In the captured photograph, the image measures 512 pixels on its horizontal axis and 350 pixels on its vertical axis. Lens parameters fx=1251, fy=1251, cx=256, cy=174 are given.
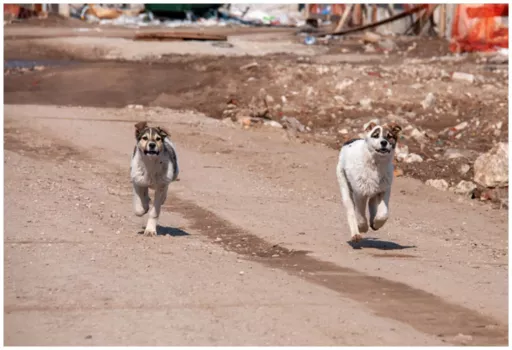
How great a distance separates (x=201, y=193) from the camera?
56.6 ft

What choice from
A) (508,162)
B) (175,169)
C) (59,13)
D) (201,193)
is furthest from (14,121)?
(59,13)

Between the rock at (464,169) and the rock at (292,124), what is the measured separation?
448 centimetres

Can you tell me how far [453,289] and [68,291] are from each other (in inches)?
132

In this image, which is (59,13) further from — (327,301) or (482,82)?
(327,301)

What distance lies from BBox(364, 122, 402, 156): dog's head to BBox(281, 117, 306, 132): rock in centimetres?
1254

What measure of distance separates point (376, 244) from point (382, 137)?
1.80 meters

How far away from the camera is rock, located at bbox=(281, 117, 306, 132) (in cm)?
2494

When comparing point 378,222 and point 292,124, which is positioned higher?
point 378,222

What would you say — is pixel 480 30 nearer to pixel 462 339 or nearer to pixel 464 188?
pixel 464 188

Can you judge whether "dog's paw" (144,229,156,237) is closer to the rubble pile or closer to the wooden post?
the rubble pile

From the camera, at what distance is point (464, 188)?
1988 cm

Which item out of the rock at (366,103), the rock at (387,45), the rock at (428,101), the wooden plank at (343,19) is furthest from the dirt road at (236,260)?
the wooden plank at (343,19)

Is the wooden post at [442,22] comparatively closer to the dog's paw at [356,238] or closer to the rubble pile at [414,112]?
the rubble pile at [414,112]

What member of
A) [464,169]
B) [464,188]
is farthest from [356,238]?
[464,169]
